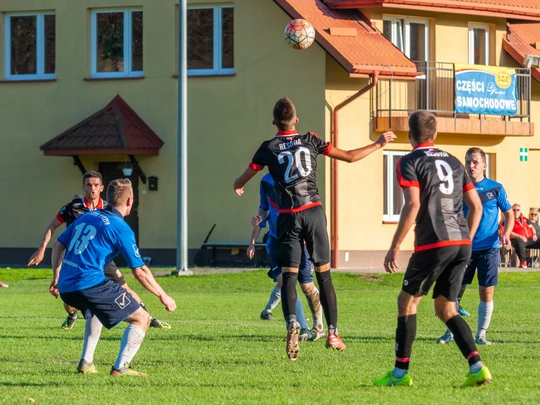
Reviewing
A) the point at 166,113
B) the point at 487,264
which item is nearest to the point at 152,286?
the point at 487,264

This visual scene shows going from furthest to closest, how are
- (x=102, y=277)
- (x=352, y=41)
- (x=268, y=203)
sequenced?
(x=352, y=41), (x=268, y=203), (x=102, y=277)

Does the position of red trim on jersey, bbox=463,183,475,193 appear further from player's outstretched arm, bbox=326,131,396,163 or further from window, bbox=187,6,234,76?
window, bbox=187,6,234,76

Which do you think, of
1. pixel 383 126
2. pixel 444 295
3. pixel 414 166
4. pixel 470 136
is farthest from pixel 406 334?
pixel 470 136

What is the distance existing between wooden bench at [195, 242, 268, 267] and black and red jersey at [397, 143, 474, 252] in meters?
20.3

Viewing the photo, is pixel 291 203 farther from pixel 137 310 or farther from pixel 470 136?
pixel 470 136

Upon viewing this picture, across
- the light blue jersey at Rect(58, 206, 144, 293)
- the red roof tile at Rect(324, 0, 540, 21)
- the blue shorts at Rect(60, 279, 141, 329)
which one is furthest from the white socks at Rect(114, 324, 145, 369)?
the red roof tile at Rect(324, 0, 540, 21)

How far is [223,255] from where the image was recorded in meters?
29.8

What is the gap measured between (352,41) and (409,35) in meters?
2.56

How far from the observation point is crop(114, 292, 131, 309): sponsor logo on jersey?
948cm

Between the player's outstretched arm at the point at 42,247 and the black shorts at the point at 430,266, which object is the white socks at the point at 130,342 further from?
the player's outstretched arm at the point at 42,247

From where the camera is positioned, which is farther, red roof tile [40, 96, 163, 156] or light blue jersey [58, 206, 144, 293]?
red roof tile [40, 96, 163, 156]

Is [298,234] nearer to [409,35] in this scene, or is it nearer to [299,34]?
[299,34]

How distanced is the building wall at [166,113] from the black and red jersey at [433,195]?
65.3ft

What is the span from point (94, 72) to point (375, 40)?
24.4ft
